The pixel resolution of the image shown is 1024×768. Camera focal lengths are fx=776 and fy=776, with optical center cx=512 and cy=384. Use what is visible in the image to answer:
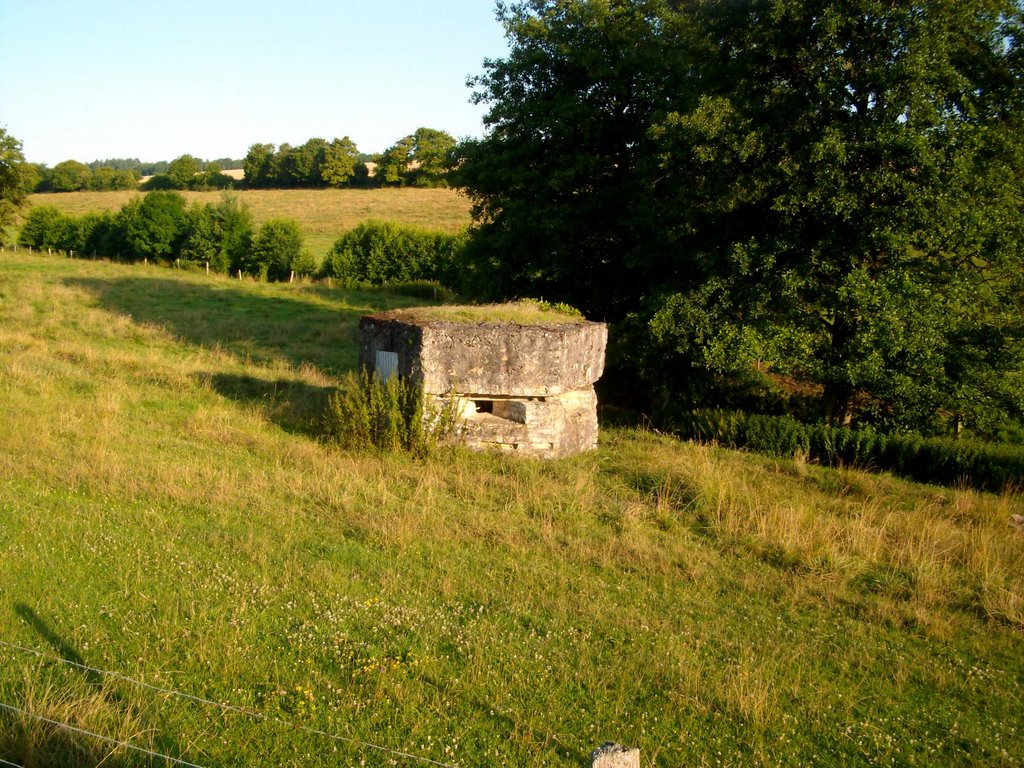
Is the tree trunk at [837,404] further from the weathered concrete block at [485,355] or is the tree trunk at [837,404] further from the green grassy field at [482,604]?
the weathered concrete block at [485,355]

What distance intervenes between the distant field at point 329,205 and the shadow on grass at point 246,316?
13.3 meters

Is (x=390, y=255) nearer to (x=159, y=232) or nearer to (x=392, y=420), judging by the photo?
(x=159, y=232)

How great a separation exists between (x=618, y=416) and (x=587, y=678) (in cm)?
1192

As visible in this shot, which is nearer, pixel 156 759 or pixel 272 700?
pixel 156 759

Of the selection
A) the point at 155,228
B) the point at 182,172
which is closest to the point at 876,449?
the point at 155,228

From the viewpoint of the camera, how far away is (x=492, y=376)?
1075cm

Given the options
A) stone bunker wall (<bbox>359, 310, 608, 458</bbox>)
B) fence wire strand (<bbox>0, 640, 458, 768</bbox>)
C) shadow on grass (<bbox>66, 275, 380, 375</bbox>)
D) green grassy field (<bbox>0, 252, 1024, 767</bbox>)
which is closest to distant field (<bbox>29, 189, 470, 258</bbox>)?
shadow on grass (<bbox>66, 275, 380, 375</bbox>)

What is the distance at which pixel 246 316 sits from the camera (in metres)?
25.2

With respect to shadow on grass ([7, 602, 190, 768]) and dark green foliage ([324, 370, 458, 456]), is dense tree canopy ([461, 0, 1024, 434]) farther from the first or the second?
shadow on grass ([7, 602, 190, 768])

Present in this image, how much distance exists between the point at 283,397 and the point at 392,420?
166 inches

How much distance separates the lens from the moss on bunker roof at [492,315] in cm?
1100

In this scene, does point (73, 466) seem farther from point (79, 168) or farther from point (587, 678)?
point (79, 168)

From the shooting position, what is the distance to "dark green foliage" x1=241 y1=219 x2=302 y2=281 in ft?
121

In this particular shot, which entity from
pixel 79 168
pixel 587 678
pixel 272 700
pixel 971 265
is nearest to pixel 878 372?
pixel 971 265
